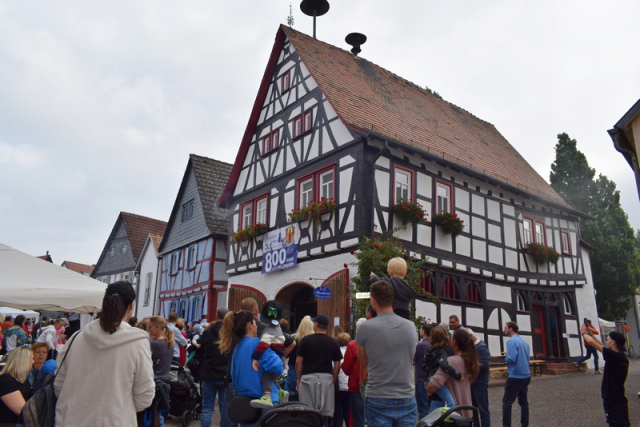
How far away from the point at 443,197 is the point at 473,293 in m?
3.17

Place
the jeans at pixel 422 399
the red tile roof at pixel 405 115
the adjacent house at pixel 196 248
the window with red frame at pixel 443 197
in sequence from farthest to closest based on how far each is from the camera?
the adjacent house at pixel 196 248 → the window with red frame at pixel 443 197 → the red tile roof at pixel 405 115 → the jeans at pixel 422 399

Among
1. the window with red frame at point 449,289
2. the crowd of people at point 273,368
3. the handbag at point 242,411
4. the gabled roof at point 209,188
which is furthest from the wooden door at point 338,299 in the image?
the gabled roof at point 209,188

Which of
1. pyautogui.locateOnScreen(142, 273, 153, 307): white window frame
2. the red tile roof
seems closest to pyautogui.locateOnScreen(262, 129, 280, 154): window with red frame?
the red tile roof

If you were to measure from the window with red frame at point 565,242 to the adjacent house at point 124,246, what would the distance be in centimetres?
2310

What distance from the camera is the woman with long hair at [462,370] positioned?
5.09 meters

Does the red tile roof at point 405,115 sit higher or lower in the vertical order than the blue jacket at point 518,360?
higher

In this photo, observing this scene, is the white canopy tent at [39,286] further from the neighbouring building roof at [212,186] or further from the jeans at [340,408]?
the neighbouring building roof at [212,186]

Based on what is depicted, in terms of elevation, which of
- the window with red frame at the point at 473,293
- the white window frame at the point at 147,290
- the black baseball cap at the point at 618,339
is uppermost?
the white window frame at the point at 147,290

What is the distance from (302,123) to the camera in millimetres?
16828

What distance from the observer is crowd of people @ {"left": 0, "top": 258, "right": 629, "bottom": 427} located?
3188mm

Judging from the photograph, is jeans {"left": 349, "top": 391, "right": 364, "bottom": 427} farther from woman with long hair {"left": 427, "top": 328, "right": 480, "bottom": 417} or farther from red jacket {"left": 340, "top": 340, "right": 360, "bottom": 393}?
woman with long hair {"left": 427, "top": 328, "right": 480, "bottom": 417}

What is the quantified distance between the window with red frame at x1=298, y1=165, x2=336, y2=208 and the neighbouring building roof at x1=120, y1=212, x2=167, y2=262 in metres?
19.1

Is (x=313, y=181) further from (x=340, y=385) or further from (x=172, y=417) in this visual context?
(x=340, y=385)

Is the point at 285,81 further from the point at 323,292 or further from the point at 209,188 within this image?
the point at 323,292
